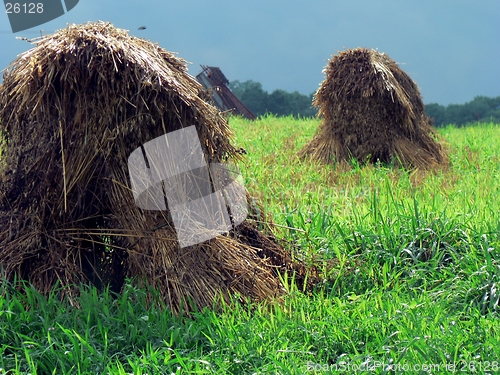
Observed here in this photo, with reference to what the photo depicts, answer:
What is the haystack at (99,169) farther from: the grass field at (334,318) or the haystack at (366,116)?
the haystack at (366,116)

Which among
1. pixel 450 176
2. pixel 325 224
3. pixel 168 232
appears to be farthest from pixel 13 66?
pixel 450 176

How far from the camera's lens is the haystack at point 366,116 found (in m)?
9.30

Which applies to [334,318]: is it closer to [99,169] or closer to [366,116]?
[99,169]

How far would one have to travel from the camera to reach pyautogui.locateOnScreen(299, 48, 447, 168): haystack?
9305 millimetres

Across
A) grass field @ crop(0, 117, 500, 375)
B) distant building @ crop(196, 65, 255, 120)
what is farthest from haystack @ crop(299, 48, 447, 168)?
distant building @ crop(196, 65, 255, 120)

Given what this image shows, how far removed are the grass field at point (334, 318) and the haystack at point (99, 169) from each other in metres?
0.19

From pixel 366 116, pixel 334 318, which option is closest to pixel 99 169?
pixel 334 318

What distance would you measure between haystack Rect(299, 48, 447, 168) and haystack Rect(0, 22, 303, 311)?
578cm

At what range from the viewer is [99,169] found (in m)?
3.74

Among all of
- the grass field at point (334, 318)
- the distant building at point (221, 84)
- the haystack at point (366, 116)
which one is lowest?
the grass field at point (334, 318)

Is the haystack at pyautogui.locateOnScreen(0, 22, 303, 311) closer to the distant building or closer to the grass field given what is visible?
the grass field

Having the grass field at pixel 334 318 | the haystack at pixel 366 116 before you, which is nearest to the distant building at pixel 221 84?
the haystack at pixel 366 116

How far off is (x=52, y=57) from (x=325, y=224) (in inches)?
98.4

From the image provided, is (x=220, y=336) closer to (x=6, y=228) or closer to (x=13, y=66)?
(x=6, y=228)
